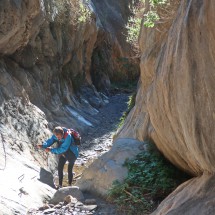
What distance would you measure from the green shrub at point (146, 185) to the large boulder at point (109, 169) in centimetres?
30

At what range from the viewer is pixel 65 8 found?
65.8ft

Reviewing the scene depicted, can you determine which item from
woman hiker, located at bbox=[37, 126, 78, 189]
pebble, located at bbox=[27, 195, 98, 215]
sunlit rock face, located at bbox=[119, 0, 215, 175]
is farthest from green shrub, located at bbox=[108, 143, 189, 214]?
woman hiker, located at bbox=[37, 126, 78, 189]

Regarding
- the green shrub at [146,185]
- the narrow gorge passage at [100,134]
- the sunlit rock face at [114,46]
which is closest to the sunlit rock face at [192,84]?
the green shrub at [146,185]

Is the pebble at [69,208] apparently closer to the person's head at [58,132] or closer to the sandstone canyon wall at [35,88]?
the sandstone canyon wall at [35,88]

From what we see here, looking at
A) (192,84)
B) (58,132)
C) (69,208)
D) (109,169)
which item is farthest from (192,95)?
(58,132)

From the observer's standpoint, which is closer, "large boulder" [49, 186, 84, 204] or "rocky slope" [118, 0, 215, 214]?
"rocky slope" [118, 0, 215, 214]

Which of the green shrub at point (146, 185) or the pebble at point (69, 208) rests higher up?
the green shrub at point (146, 185)

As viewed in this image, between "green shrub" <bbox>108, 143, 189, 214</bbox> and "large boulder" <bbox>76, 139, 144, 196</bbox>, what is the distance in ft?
0.97

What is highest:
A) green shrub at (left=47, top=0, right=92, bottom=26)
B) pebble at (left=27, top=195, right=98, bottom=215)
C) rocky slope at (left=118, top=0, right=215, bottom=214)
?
green shrub at (left=47, top=0, right=92, bottom=26)

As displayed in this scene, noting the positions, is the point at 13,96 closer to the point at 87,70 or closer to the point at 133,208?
the point at 133,208

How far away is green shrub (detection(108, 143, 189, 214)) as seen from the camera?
690 centimetres

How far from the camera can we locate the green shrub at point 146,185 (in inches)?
272

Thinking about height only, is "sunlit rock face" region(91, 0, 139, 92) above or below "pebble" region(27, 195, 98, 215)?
above

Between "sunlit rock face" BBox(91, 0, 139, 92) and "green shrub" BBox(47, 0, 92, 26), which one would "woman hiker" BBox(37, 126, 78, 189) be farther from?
"sunlit rock face" BBox(91, 0, 139, 92)
